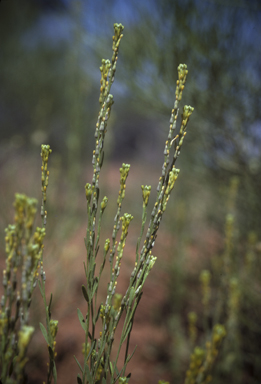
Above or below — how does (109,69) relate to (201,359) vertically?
above

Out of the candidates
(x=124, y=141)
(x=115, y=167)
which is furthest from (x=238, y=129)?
(x=124, y=141)

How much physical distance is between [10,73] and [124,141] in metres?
6.10

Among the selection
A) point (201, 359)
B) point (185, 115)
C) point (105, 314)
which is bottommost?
point (201, 359)

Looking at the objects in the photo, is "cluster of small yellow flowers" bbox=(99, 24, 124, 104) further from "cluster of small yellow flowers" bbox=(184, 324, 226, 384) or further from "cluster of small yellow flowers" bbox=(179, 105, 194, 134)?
"cluster of small yellow flowers" bbox=(184, 324, 226, 384)

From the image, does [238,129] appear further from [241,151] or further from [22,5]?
[22,5]

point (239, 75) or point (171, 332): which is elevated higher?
point (239, 75)

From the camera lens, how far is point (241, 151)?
7.14 feet

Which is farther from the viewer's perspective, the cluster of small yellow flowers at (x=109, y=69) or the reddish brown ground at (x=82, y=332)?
the reddish brown ground at (x=82, y=332)

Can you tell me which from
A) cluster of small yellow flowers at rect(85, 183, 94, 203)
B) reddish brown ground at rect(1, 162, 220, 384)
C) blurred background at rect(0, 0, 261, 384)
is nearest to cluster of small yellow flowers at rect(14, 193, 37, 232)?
cluster of small yellow flowers at rect(85, 183, 94, 203)

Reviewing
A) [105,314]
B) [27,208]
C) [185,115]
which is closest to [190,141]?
[185,115]

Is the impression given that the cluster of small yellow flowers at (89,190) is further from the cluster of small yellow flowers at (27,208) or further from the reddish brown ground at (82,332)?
the reddish brown ground at (82,332)

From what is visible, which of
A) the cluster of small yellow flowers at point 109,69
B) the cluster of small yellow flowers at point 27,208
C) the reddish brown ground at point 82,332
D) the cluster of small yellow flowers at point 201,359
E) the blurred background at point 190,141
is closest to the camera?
the cluster of small yellow flowers at point 27,208

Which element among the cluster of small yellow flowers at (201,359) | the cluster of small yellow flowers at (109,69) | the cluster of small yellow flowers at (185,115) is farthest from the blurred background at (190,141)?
the cluster of small yellow flowers at (109,69)

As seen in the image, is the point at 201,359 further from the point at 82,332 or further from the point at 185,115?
the point at 82,332
